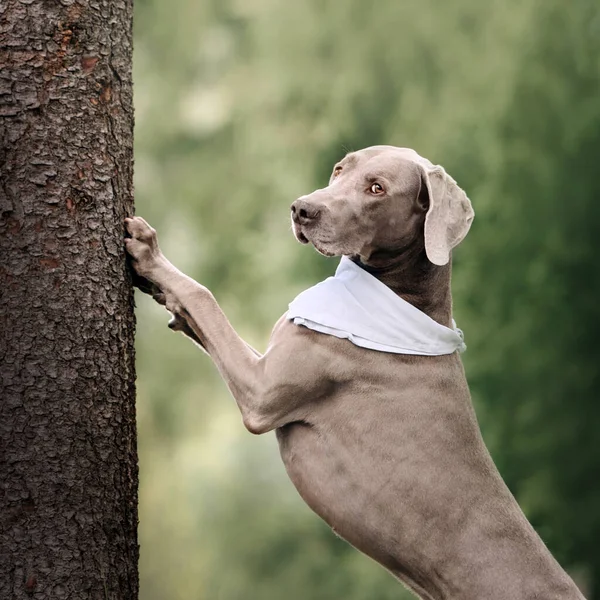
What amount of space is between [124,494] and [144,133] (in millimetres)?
10029

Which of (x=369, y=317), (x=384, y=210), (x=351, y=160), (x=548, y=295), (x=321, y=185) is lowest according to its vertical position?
(x=548, y=295)

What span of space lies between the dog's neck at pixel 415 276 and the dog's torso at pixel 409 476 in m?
0.22

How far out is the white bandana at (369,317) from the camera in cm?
311

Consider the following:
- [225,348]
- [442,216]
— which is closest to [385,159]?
[442,216]

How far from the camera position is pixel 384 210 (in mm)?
3213

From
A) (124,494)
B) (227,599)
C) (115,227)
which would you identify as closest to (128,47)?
(115,227)

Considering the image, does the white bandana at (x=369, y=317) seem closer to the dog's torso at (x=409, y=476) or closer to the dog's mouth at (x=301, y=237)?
the dog's torso at (x=409, y=476)

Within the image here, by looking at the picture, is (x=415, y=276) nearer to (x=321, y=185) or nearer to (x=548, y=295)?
(x=548, y=295)

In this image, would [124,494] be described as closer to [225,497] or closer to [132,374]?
[132,374]

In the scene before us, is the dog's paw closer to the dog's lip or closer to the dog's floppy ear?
the dog's lip

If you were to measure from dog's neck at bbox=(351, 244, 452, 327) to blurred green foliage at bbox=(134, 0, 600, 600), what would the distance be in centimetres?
601

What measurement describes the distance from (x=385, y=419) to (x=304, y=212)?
2.25ft

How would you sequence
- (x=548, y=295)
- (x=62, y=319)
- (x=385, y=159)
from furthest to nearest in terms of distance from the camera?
(x=548, y=295)
(x=385, y=159)
(x=62, y=319)

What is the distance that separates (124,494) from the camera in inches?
118
